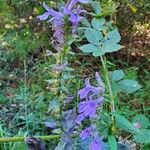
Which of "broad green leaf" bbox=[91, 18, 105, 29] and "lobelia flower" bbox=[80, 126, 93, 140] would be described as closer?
"lobelia flower" bbox=[80, 126, 93, 140]

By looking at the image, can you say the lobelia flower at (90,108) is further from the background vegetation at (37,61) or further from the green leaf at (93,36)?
the background vegetation at (37,61)

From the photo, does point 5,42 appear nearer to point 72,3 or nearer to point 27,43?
point 27,43

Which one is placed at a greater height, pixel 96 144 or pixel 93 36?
pixel 93 36

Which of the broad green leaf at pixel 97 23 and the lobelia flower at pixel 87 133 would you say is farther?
the broad green leaf at pixel 97 23

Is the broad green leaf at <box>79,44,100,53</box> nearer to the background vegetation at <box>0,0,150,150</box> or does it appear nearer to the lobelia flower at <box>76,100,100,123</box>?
the lobelia flower at <box>76,100,100,123</box>

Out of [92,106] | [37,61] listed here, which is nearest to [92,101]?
[92,106]

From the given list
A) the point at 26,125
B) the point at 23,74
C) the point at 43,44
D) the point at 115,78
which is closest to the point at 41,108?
the point at 26,125

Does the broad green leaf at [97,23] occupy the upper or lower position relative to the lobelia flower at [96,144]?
upper

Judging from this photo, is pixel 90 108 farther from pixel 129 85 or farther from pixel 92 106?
pixel 129 85

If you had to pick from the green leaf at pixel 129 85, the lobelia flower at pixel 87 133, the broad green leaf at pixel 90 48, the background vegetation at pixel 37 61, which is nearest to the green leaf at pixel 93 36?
the broad green leaf at pixel 90 48

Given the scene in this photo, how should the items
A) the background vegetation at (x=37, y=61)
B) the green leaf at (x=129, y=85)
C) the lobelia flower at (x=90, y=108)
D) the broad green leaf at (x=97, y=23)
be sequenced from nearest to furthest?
the lobelia flower at (x=90, y=108)
the green leaf at (x=129, y=85)
the broad green leaf at (x=97, y=23)
the background vegetation at (x=37, y=61)

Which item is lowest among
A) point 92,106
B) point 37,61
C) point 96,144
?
point 37,61

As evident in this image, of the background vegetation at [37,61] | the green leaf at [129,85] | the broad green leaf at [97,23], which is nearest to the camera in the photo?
the green leaf at [129,85]

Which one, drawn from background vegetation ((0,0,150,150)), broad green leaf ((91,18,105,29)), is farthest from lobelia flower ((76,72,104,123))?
background vegetation ((0,0,150,150))
